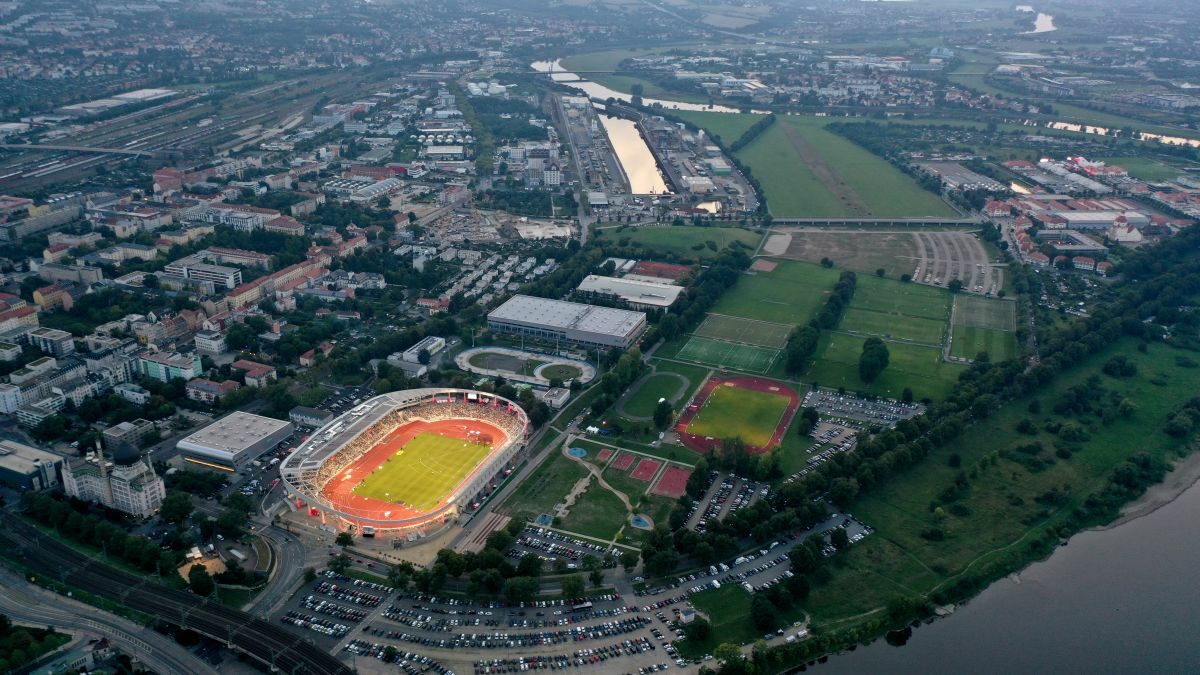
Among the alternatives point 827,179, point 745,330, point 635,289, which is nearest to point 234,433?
point 635,289

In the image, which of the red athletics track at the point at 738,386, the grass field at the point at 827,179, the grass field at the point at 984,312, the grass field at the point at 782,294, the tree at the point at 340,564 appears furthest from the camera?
the grass field at the point at 827,179

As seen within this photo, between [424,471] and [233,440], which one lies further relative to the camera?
[233,440]

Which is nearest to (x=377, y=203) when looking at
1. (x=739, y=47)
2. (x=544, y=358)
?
(x=544, y=358)

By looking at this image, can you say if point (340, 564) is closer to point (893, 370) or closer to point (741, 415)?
point (741, 415)

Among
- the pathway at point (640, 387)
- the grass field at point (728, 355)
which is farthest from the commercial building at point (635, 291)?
the pathway at point (640, 387)

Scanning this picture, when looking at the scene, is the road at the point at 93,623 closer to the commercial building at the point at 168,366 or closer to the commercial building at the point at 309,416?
the commercial building at the point at 309,416
